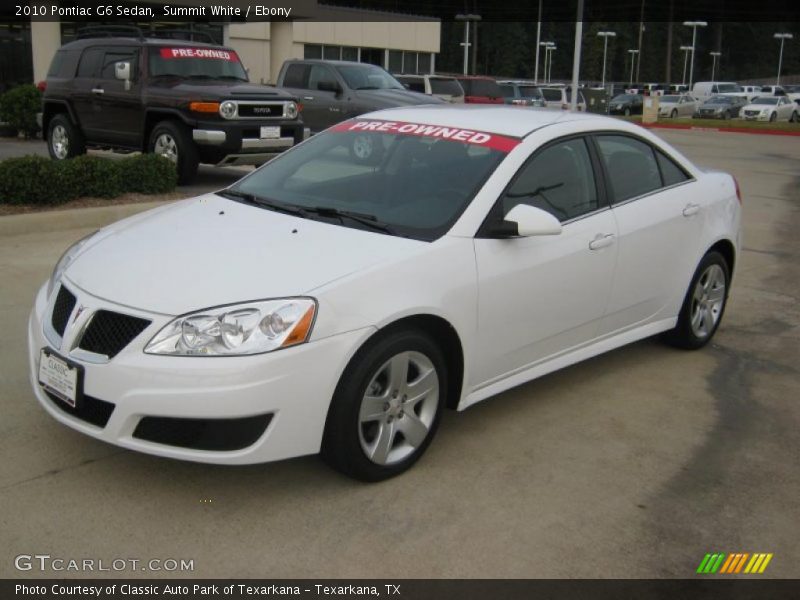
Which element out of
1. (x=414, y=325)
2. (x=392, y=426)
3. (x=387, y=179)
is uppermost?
(x=387, y=179)

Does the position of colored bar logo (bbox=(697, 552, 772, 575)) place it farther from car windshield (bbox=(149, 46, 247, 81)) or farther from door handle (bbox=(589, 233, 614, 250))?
car windshield (bbox=(149, 46, 247, 81))

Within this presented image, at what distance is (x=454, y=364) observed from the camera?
4121 mm

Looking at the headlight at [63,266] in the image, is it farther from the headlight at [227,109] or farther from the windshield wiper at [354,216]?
the headlight at [227,109]

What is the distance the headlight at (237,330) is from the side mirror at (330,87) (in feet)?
45.0

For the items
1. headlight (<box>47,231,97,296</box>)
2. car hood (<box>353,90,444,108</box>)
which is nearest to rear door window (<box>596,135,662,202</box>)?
headlight (<box>47,231,97,296</box>)

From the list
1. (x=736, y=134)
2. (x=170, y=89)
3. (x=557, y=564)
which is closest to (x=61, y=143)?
(x=170, y=89)

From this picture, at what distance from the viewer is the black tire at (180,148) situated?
1184 cm

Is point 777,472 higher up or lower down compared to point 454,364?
lower down

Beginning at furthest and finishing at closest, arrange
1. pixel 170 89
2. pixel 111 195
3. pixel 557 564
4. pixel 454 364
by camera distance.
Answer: pixel 170 89 < pixel 111 195 < pixel 454 364 < pixel 557 564

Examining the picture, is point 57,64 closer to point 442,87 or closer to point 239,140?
point 239,140

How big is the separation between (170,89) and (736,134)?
25386 millimetres

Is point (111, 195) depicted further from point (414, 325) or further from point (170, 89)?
point (414, 325)

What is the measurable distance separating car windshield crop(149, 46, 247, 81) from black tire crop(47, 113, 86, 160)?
6.18 ft

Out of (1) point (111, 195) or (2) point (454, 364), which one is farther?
(1) point (111, 195)
